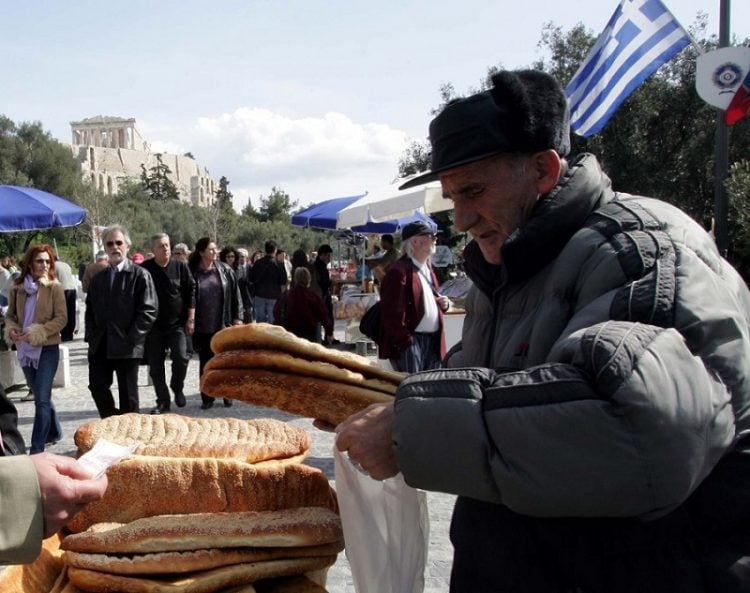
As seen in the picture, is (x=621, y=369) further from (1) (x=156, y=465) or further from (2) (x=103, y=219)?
(2) (x=103, y=219)

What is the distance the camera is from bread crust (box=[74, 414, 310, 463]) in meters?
2.21

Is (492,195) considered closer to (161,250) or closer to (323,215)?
(161,250)

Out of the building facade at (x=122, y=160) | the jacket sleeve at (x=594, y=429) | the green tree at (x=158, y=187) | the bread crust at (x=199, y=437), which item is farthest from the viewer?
the building facade at (x=122, y=160)

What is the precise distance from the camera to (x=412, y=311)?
6.08m

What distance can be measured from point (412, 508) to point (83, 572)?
0.89m

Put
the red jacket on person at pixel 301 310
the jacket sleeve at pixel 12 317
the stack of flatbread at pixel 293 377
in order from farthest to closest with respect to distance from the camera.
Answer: the red jacket on person at pixel 301 310 < the jacket sleeve at pixel 12 317 < the stack of flatbread at pixel 293 377

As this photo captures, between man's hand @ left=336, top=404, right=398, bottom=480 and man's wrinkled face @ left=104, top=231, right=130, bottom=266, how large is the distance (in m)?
5.73

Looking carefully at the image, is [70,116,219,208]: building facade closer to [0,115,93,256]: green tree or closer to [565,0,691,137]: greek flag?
[0,115,93,256]: green tree

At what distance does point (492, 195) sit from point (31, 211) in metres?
8.35

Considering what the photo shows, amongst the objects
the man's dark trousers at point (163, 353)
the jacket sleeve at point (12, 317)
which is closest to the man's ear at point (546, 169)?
the jacket sleeve at point (12, 317)

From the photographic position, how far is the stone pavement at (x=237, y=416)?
3.87m

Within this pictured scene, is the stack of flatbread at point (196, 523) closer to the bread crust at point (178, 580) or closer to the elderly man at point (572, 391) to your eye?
the bread crust at point (178, 580)

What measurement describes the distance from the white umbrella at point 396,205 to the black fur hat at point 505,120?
23.1 ft

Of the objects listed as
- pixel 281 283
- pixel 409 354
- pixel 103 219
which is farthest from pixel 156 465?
pixel 103 219
